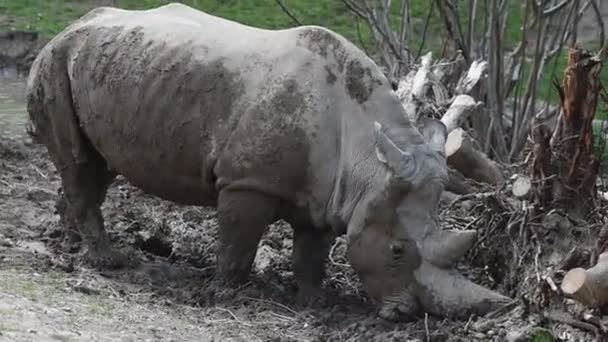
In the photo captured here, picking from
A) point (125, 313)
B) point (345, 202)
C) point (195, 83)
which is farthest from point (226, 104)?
point (125, 313)

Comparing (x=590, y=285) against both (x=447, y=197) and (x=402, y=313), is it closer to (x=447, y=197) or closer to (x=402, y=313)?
(x=402, y=313)

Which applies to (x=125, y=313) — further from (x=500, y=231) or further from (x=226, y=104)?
(x=500, y=231)

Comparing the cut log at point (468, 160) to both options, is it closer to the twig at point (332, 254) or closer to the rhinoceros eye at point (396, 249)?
the twig at point (332, 254)

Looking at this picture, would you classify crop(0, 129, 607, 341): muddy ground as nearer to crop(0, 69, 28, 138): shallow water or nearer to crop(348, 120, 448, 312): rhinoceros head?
crop(348, 120, 448, 312): rhinoceros head

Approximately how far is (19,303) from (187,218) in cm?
324

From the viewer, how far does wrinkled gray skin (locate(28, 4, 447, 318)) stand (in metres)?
7.47

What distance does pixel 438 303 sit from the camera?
285 inches

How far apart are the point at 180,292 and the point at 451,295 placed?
5.55 ft

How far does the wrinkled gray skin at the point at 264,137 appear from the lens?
294 inches

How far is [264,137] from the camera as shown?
7.66 meters

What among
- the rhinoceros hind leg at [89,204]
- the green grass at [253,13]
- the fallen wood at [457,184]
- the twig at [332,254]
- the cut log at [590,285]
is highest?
the cut log at [590,285]

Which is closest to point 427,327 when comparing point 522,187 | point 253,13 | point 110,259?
point 522,187

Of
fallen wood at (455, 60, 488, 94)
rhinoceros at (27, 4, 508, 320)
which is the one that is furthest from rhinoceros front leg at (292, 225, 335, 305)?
fallen wood at (455, 60, 488, 94)

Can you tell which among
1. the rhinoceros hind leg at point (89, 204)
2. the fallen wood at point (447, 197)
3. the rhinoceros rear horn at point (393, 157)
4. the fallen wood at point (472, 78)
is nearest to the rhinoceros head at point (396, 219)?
the rhinoceros rear horn at point (393, 157)
